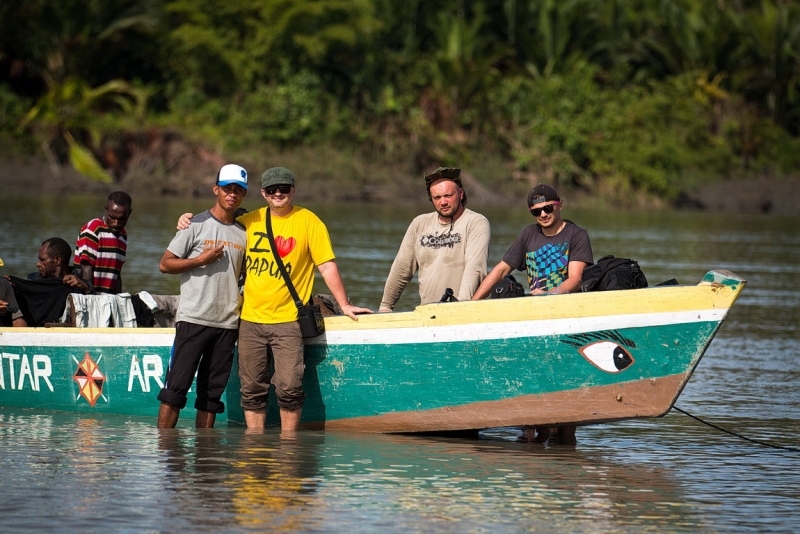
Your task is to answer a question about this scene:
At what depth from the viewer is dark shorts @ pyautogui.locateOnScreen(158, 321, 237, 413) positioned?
7.69 metres

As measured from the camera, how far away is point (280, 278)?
7.54m

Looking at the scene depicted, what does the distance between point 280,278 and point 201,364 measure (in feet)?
2.72

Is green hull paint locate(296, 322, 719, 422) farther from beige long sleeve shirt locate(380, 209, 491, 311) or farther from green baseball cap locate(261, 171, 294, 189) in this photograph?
green baseball cap locate(261, 171, 294, 189)

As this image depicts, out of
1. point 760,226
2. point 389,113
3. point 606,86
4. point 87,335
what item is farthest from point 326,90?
point 87,335

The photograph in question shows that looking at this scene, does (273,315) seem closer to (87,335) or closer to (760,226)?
(87,335)

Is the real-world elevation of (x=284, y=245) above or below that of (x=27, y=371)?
above

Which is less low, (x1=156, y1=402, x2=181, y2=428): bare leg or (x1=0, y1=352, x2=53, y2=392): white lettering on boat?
(x1=0, y1=352, x2=53, y2=392): white lettering on boat

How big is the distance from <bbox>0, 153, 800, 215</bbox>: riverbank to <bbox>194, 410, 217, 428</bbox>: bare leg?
100ft

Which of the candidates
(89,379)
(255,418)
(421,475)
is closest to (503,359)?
(421,475)

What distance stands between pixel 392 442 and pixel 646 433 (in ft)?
6.41

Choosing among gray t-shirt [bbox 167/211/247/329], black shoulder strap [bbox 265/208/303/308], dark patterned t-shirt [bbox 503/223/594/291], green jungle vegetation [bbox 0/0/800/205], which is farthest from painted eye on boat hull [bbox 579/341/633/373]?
green jungle vegetation [bbox 0/0/800/205]

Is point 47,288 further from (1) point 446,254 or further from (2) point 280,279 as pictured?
(1) point 446,254

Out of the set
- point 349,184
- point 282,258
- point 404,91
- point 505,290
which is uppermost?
point 404,91

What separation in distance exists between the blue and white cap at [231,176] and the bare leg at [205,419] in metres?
1.58
